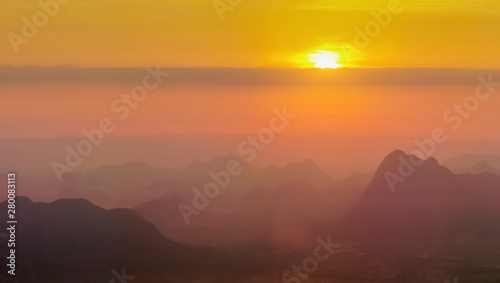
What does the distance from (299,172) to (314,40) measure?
618mm

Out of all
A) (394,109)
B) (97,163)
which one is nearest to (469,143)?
(394,109)

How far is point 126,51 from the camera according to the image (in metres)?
2.62
